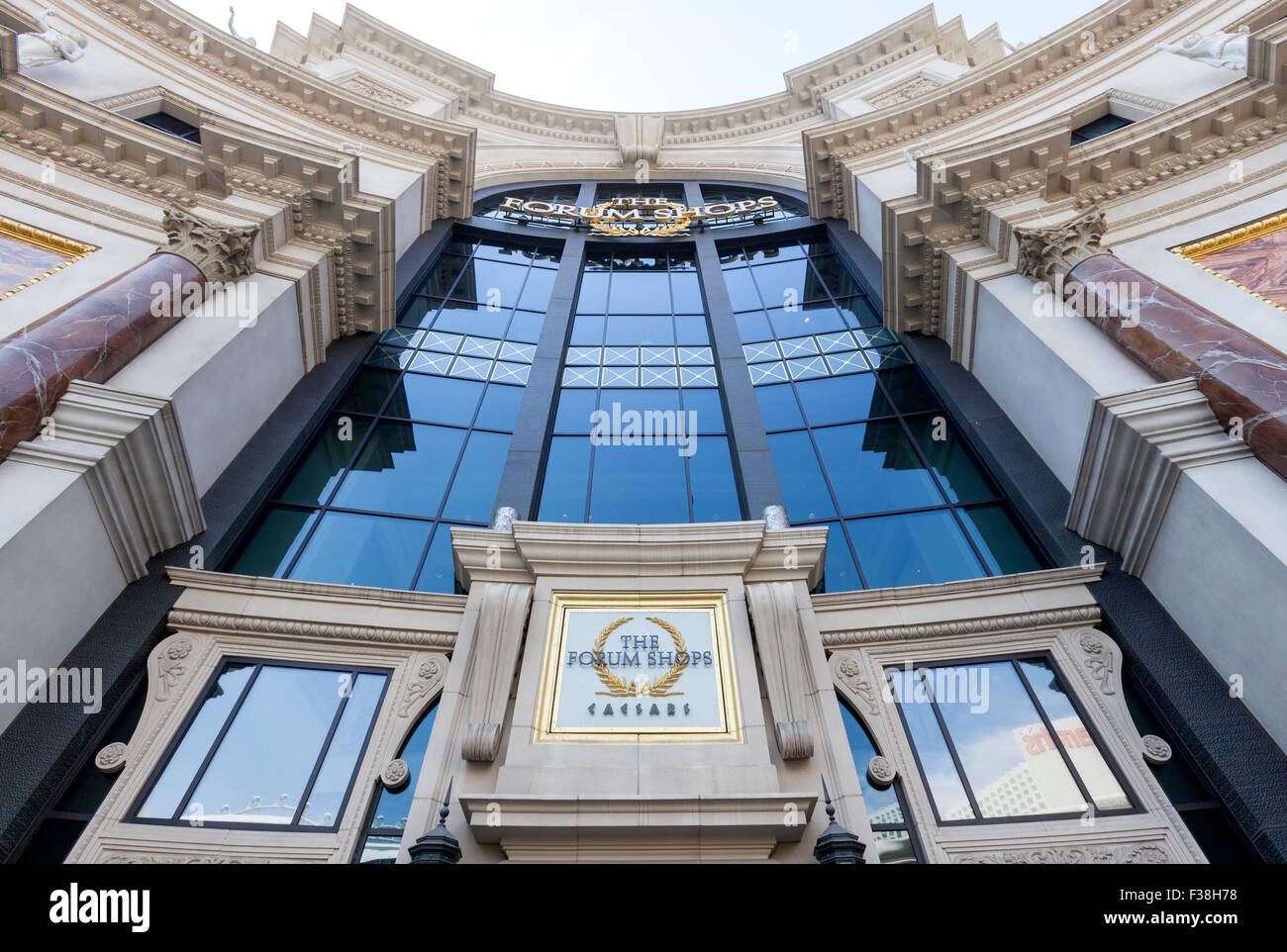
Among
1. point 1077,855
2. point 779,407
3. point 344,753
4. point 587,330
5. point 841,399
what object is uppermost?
point 587,330

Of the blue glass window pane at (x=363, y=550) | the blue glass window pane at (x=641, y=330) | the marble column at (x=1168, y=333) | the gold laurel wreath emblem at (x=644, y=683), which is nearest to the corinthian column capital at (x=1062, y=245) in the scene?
the marble column at (x=1168, y=333)

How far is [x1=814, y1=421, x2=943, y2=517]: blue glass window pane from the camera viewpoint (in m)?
12.7

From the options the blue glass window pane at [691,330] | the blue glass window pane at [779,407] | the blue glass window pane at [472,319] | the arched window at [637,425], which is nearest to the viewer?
the arched window at [637,425]

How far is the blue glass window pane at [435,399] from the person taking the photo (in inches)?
591

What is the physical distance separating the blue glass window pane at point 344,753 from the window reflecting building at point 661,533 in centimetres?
3

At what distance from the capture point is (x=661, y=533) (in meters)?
9.71

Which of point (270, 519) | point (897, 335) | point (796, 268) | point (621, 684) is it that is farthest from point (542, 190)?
point (621, 684)

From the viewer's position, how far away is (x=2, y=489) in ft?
26.7

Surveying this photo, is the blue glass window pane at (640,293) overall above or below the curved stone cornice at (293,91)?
below

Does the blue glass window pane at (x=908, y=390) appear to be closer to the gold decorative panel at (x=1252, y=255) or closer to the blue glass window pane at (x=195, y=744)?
the gold decorative panel at (x=1252, y=255)

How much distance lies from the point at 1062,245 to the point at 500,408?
35.2ft

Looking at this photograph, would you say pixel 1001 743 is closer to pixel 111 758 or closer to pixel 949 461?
pixel 949 461

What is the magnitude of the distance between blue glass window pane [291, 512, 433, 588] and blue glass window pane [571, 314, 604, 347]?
24.5 ft

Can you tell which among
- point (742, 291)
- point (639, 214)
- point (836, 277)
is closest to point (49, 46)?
point (639, 214)
